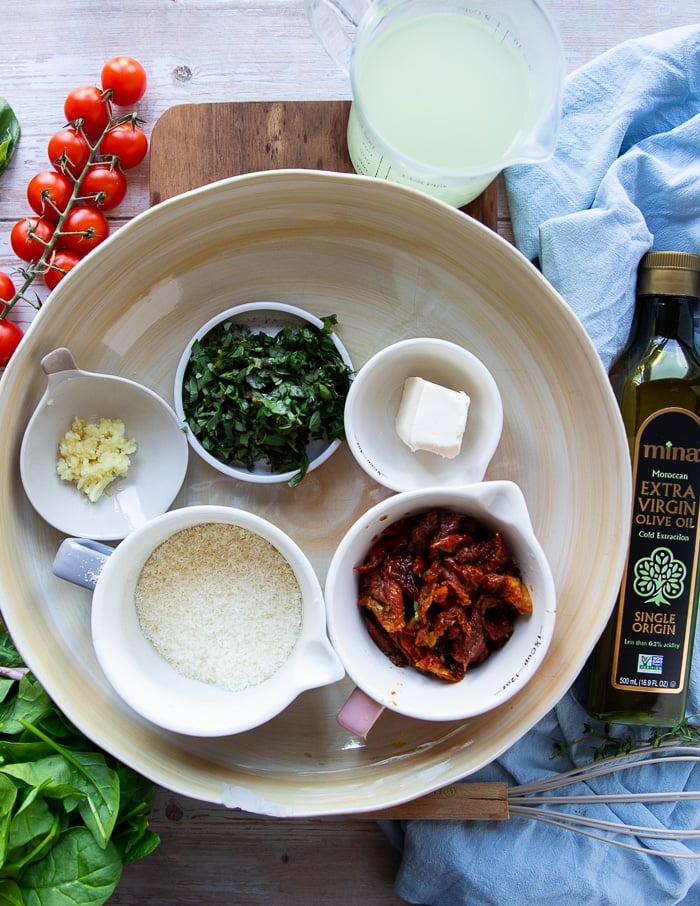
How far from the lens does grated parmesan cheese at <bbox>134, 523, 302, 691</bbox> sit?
141 centimetres

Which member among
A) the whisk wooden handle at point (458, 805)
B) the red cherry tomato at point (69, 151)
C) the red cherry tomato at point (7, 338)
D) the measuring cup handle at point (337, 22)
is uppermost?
the measuring cup handle at point (337, 22)

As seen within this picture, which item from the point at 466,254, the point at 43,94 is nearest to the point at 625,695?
the point at 466,254

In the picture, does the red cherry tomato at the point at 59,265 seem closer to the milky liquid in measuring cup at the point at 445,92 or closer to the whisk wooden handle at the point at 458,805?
the milky liquid in measuring cup at the point at 445,92

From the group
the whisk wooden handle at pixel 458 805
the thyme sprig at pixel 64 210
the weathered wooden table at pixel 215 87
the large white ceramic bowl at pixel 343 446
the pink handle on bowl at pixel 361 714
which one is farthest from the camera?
the weathered wooden table at pixel 215 87

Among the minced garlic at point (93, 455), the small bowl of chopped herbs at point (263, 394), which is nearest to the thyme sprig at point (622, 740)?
the small bowl of chopped herbs at point (263, 394)

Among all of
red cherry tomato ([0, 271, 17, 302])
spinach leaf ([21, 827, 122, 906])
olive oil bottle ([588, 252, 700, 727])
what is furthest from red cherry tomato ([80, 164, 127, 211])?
spinach leaf ([21, 827, 122, 906])

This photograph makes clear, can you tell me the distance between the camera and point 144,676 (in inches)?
54.4

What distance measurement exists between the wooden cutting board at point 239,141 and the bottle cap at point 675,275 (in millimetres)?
362

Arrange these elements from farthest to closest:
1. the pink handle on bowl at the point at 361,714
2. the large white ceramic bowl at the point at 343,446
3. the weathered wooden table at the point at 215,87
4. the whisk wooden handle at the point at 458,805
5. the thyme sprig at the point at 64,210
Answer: the weathered wooden table at the point at 215,87 → the thyme sprig at the point at 64,210 → the whisk wooden handle at the point at 458,805 → the large white ceramic bowl at the point at 343,446 → the pink handle on bowl at the point at 361,714

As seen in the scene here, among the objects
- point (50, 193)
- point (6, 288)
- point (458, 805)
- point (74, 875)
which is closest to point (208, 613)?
point (74, 875)

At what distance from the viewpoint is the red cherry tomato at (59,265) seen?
1.65m

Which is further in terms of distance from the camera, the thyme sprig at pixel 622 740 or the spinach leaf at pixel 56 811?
the thyme sprig at pixel 622 740

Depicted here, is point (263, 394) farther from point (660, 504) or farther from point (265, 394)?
point (660, 504)

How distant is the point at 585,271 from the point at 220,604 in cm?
94
